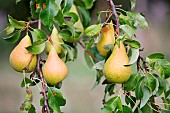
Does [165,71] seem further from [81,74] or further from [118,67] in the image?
[81,74]

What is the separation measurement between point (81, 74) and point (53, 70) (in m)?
2.13

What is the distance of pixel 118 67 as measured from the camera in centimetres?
Result: 81

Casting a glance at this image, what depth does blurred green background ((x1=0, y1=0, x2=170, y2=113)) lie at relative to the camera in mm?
2619

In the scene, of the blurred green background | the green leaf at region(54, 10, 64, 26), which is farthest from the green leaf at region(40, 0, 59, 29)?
the blurred green background

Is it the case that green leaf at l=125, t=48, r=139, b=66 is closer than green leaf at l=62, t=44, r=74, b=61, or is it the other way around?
green leaf at l=125, t=48, r=139, b=66

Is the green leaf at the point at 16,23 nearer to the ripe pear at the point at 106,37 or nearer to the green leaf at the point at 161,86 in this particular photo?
the ripe pear at the point at 106,37

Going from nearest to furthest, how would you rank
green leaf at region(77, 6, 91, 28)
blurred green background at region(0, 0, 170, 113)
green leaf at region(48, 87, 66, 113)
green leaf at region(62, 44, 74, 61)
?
green leaf at region(48, 87, 66, 113) → green leaf at region(62, 44, 74, 61) → green leaf at region(77, 6, 91, 28) → blurred green background at region(0, 0, 170, 113)

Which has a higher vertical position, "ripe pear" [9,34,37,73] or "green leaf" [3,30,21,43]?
"green leaf" [3,30,21,43]

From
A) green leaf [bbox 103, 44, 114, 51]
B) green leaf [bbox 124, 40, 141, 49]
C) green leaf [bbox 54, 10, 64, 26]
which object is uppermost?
green leaf [bbox 54, 10, 64, 26]

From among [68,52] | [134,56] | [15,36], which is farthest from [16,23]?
[134,56]

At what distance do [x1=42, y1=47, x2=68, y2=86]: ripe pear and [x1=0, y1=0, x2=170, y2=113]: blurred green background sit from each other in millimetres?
1361

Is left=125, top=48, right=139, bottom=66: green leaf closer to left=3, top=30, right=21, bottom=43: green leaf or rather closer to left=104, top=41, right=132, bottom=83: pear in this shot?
left=104, top=41, right=132, bottom=83: pear

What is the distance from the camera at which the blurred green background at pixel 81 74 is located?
2619 millimetres

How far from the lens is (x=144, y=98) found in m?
0.83
